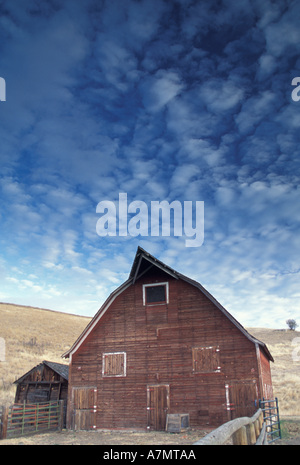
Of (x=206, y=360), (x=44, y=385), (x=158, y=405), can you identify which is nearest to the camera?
(x=206, y=360)

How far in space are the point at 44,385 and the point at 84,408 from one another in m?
5.19

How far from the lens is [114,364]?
20.9 m

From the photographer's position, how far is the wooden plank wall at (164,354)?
60.4 feet

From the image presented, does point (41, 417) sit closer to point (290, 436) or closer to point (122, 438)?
point (122, 438)

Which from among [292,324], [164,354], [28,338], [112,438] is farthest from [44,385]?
[292,324]

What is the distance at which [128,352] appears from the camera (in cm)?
2077

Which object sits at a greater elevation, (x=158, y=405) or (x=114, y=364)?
(x=114, y=364)

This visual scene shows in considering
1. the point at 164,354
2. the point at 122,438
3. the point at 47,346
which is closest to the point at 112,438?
the point at 122,438

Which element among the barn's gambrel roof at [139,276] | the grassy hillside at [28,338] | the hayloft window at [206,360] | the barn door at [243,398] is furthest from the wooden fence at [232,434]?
the grassy hillside at [28,338]

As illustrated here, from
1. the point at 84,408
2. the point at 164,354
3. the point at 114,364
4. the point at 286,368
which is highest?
the point at 164,354

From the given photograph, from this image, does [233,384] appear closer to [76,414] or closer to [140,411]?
Result: [140,411]

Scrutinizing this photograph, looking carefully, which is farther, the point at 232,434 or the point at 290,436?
the point at 290,436

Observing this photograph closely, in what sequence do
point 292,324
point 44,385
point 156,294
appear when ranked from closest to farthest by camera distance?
point 156,294 < point 44,385 < point 292,324

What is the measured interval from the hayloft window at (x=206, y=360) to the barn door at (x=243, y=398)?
3.84ft
